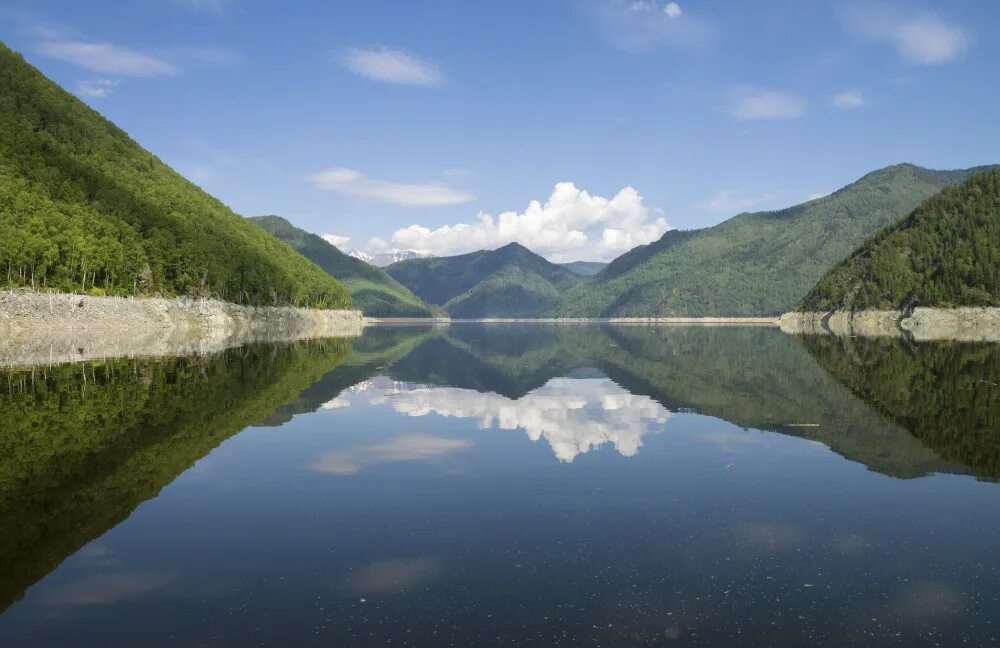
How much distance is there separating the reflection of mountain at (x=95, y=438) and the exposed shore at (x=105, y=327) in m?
18.9

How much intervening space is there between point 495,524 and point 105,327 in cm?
13304

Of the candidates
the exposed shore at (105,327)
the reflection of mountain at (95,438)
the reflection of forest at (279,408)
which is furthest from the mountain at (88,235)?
the reflection of mountain at (95,438)

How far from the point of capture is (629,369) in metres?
69.7

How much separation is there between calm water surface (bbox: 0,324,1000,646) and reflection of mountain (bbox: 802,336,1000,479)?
32 centimetres

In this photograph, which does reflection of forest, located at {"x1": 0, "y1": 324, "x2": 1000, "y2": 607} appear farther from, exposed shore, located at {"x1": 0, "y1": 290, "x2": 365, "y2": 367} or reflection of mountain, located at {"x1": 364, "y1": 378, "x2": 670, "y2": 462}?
exposed shore, located at {"x1": 0, "y1": 290, "x2": 365, "y2": 367}

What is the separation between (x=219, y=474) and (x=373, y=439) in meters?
8.34

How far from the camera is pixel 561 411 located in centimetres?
3912

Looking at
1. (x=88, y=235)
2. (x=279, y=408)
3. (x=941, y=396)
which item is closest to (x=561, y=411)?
(x=279, y=408)

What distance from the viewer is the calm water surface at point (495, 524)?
1176cm

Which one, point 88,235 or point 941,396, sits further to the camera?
point 88,235

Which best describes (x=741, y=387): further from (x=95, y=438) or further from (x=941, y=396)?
(x=95, y=438)

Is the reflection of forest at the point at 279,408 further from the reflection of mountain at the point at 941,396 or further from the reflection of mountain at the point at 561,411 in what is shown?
the reflection of mountain at the point at 561,411

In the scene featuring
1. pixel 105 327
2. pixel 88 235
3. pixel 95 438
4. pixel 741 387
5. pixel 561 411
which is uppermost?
pixel 88 235

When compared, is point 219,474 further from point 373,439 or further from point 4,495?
point 373,439
